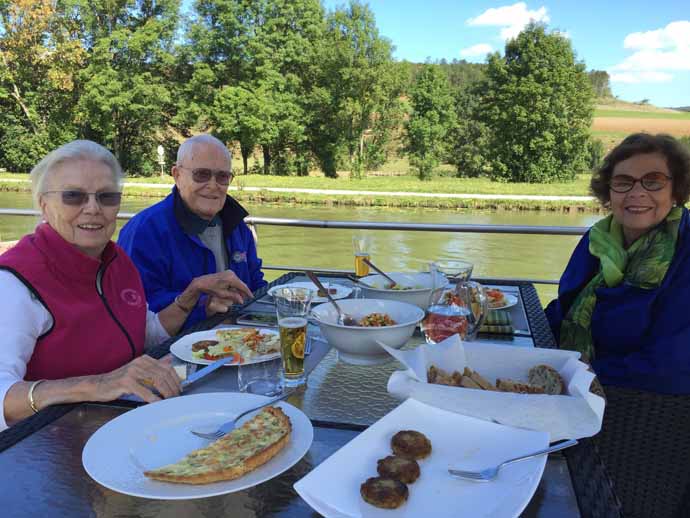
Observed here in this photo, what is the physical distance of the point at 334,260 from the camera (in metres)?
10.3

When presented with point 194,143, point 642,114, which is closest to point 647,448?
point 194,143

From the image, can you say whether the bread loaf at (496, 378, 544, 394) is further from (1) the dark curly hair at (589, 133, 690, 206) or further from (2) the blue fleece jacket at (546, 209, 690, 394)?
(1) the dark curly hair at (589, 133, 690, 206)

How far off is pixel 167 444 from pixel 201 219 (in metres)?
1.63

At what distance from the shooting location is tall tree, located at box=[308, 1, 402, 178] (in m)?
26.6

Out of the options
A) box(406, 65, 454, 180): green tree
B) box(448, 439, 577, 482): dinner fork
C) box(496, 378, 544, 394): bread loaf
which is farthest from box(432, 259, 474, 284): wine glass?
box(406, 65, 454, 180): green tree

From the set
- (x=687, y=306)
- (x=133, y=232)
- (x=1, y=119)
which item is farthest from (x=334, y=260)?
(x=1, y=119)

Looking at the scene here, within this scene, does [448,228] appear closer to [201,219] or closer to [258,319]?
[201,219]

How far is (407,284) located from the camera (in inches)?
79.8

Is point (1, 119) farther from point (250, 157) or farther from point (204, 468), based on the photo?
point (204, 468)

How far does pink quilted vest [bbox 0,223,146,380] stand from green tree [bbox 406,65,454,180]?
26.6 metres

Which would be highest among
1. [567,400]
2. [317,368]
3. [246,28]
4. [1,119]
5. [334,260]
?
[246,28]

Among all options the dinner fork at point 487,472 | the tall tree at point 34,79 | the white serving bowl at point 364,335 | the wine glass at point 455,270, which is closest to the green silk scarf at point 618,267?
the wine glass at point 455,270

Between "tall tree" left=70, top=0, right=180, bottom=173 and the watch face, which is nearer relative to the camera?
the watch face

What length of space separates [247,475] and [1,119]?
29.8 metres
